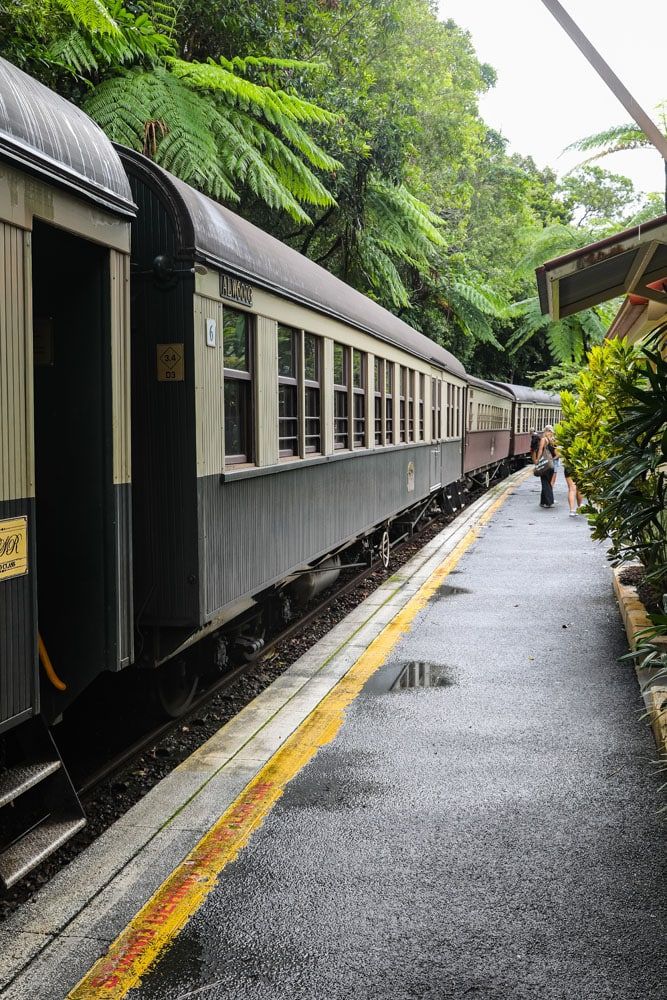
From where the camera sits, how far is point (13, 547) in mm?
3264

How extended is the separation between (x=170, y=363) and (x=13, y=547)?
5.65 feet

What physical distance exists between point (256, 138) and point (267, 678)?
20.0 feet

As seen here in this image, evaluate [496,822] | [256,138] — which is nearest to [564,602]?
[496,822]

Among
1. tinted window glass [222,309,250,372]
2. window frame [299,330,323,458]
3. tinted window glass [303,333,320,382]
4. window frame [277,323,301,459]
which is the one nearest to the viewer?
tinted window glass [222,309,250,372]

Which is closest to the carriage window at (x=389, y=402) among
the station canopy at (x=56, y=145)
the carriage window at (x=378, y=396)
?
the carriage window at (x=378, y=396)

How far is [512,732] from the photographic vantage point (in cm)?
521

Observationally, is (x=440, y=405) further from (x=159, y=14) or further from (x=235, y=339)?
(x=235, y=339)

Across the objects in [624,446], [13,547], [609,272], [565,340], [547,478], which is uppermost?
[565,340]

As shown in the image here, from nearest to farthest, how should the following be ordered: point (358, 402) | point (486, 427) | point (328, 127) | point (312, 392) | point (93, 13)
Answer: point (312, 392) < point (93, 13) < point (358, 402) < point (328, 127) < point (486, 427)

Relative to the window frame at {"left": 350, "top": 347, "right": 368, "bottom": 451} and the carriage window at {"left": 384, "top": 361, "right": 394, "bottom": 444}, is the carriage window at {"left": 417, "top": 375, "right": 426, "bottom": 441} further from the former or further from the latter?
the window frame at {"left": 350, "top": 347, "right": 368, "bottom": 451}

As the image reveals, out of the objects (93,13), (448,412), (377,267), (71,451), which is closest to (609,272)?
(71,451)

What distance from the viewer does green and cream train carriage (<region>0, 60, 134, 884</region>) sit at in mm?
3369

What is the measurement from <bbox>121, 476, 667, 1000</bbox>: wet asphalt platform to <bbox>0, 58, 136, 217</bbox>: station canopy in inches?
107

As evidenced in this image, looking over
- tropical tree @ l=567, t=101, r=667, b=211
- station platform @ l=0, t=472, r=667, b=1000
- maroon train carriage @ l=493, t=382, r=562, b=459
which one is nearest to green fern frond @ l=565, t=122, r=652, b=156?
tropical tree @ l=567, t=101, r=667, b=211
